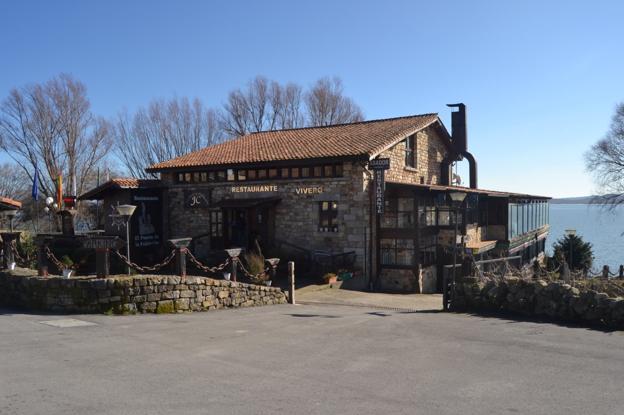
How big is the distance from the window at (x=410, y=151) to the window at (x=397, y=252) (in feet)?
15.7

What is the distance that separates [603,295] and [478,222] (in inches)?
500

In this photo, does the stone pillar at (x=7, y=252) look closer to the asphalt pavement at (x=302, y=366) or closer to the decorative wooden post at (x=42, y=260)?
the decorative wooden post at (x=42, y=260)

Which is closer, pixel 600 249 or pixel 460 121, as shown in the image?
pixel 460 121

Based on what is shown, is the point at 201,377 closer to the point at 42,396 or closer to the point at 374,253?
the point at 42,396

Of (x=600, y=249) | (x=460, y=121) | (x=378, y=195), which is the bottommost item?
(x=600, y=249)

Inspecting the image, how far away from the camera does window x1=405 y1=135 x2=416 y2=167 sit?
2212cm

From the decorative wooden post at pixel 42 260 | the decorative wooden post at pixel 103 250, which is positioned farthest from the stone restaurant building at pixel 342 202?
the decorative wooden post at pixel 103 250

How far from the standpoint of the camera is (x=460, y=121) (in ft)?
89.8

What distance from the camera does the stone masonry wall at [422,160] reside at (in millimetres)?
20688

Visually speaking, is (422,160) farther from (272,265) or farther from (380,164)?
(272,265)

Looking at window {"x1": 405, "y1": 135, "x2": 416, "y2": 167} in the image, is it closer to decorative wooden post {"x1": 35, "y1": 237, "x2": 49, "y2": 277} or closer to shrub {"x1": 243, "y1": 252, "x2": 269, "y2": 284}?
shrub {"x1": 243, "y1": 252, "x2": 269, "y2": 284}

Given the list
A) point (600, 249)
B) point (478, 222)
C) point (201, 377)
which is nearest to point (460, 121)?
point (478, 222)

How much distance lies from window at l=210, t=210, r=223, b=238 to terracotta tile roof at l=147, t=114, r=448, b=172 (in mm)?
2086

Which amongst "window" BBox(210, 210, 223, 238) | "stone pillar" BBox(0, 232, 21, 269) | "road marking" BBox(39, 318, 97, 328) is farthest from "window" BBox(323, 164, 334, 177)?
"road marking" BBox(39, 318, 97, 328)
